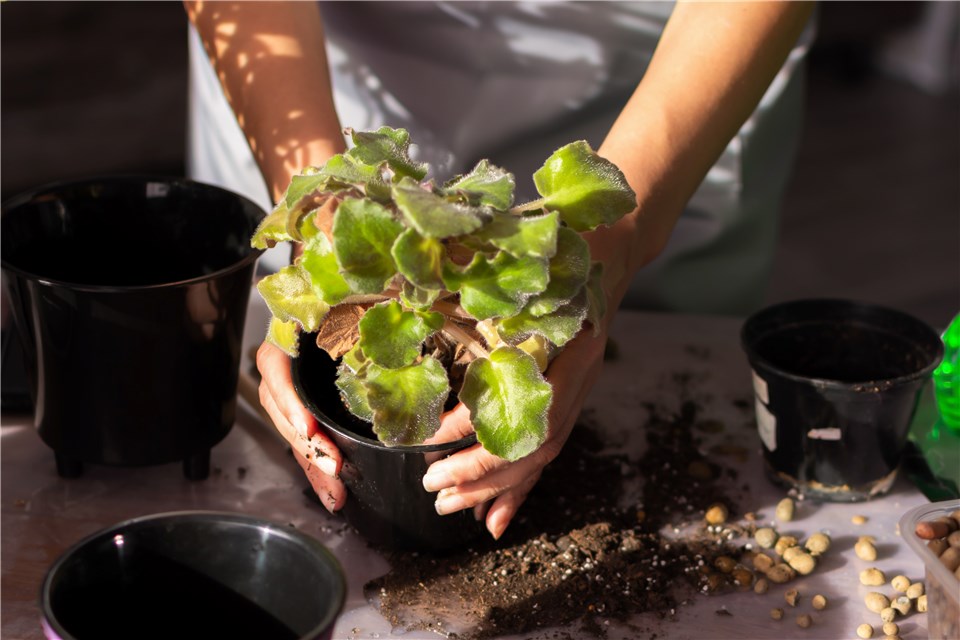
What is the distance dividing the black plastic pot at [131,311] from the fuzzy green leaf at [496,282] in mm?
228

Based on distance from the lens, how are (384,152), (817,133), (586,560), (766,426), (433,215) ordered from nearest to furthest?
(433,215) < (384,152) < (586,560) < (766,426) < (817,133)

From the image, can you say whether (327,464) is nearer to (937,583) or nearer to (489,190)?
(489,190)

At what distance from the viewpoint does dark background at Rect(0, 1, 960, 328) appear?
2.81 m

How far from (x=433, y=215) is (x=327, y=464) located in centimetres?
23

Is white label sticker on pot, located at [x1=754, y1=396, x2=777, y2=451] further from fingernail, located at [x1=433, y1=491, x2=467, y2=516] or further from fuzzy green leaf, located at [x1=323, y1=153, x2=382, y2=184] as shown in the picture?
fuzzy green leaf, located at [x1=323, y1=153, x2=382, y2=184]

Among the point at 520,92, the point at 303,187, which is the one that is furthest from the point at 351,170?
the point at 520,92

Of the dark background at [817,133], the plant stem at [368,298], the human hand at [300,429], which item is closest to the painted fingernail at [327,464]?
the human hand at [300,429]

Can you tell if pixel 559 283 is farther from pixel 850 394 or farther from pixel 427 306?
pixel 850 394

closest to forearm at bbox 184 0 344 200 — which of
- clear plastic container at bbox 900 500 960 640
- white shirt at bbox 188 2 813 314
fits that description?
white shirt at bbox 188 2 813 314

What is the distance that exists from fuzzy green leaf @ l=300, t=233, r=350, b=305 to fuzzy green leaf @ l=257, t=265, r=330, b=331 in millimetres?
51

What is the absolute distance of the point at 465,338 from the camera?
0.67 metres

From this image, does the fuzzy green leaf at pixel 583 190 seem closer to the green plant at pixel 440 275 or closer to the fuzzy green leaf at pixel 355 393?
the green plant at pixel 440 275

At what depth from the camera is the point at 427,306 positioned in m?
0.60

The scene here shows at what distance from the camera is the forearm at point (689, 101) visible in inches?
34.1
